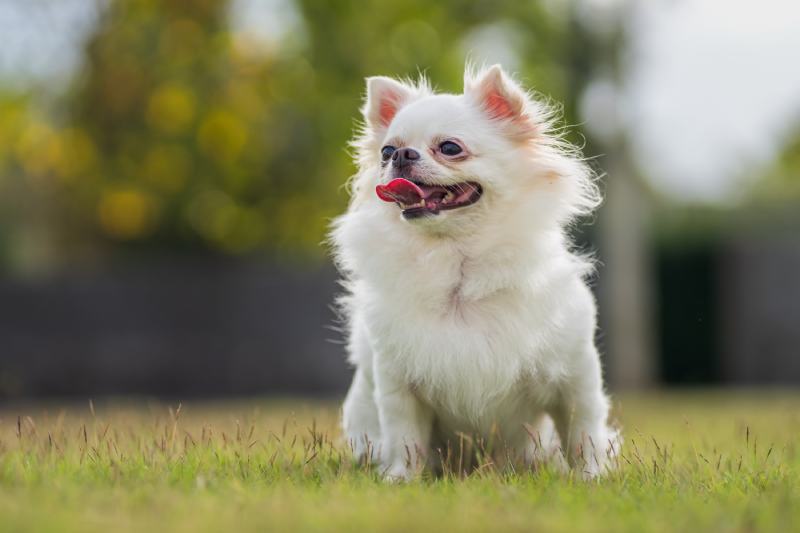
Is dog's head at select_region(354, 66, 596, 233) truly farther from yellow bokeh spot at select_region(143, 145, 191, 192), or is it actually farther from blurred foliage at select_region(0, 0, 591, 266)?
yellow bokeh spot at select_region(143, 145, 191, 192)

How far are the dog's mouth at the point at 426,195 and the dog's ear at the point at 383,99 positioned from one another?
2.22 feet

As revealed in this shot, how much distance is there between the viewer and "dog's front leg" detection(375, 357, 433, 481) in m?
4.57

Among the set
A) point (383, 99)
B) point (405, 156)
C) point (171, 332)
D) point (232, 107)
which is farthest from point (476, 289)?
point (171, 332)

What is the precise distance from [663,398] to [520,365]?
8.82 m

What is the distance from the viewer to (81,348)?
50.6 ft

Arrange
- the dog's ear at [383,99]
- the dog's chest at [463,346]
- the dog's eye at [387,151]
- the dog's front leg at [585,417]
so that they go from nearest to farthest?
the dog's chest at [463,346] → the dog's front leg at [585,417] → the dog's eye at [387,151] → the dog's ear at [383,99]

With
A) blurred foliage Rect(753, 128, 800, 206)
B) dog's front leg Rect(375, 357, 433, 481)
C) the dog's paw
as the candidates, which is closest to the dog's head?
dog's front leg Rect(375, 357, 433, 481)

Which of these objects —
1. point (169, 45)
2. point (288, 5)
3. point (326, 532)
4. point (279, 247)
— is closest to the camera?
point (326, 532)

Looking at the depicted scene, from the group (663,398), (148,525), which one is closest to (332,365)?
(663,398)

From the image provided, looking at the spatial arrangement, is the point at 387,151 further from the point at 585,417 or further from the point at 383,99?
the point at 585,417

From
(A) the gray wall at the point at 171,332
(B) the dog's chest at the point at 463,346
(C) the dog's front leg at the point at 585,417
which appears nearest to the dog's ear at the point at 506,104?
(B) the dog's chest at the point at 463,346

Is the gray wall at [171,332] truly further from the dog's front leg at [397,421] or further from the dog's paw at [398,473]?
the dog's paw at [398,473]

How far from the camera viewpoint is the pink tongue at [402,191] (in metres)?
4.59

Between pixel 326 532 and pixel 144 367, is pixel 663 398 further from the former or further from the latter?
pixel 326 532
